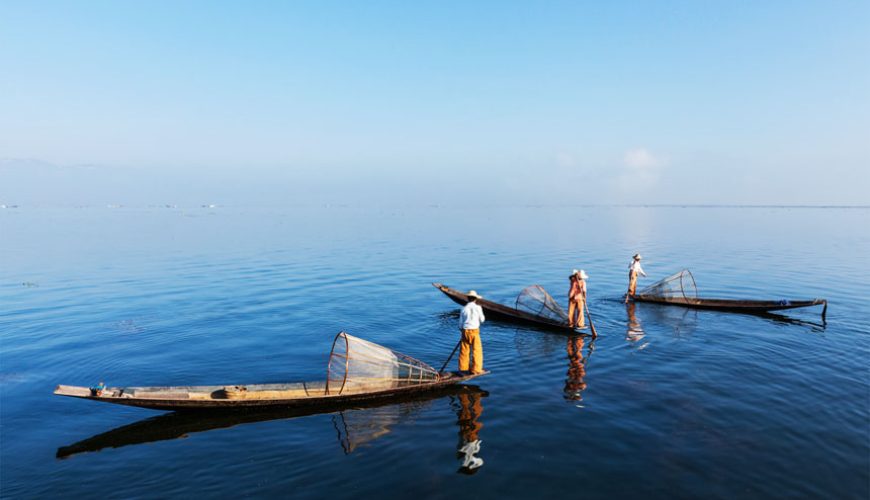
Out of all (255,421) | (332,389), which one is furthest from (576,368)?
(255,421)

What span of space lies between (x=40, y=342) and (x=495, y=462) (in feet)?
69.3

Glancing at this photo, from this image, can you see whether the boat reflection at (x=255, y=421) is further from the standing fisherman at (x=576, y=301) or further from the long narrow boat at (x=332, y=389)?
the standing fisherman at (x=576, y=301)

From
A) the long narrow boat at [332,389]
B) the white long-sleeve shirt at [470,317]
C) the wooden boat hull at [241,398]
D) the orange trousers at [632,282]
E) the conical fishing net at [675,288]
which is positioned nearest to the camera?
the wooden boat hull at [241,398]

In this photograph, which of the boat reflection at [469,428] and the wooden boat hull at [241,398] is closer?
the boat reflection at [469,428]

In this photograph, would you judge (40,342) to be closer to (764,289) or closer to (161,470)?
(161,470)

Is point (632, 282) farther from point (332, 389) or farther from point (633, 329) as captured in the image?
point (332, 389)

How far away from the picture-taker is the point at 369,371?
1337 centimetres

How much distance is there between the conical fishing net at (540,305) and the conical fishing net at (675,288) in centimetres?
840

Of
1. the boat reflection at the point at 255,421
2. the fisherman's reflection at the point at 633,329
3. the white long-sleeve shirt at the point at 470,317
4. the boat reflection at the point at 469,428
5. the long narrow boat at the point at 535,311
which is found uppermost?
the white long-sleeve shirt at the point at 470,317

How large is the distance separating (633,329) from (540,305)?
4.42 metres

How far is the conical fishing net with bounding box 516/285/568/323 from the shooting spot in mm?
20750

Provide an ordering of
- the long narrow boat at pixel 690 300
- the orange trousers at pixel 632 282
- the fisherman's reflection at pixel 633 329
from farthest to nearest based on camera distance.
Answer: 1. the orange trousers at pixel 632 282
2. the long narrow boat at pixel 690 300
3. the fisherman's reflection at pixel 633 329

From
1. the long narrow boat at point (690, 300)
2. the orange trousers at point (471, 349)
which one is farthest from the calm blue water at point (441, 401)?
the long narrow boat at point (690, 300)

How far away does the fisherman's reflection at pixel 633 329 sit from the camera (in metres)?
19.2
